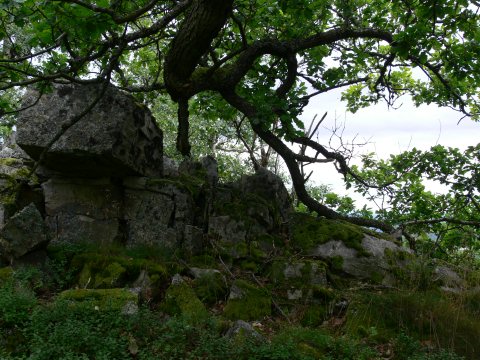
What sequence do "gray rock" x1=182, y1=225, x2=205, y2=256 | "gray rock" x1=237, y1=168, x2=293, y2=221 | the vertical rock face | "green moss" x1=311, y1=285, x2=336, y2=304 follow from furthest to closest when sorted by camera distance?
"gray rock" x1=237, y1=168, x2=293, y2=221 < "gray rock" x1=182, y1=225, x2=205, y2=256 < the vertical rock face < "green moss" x1=311, y1=285, x2=336, y2=304

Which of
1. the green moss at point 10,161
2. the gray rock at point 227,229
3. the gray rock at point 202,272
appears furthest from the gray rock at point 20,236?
the gray rock at point 227,229

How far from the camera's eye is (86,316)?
16.2ft

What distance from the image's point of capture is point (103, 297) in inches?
215

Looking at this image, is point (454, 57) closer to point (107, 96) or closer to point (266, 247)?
point (266, 247)

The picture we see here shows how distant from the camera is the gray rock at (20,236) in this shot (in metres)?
6.08

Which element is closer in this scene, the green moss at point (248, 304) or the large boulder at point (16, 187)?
the green moss at point (248, 304)

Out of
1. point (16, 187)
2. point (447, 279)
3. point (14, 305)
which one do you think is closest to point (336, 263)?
point (447, 279)

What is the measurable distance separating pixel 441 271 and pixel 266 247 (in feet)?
10.2

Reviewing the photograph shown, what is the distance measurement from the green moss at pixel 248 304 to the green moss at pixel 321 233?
1782 millimetres

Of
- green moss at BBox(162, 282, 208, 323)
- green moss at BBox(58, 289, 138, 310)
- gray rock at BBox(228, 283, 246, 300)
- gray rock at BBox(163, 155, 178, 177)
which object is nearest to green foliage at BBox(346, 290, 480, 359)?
gray rock at BBox(228, 283, 246, 300)

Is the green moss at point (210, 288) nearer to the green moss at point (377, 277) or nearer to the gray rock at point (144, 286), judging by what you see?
the gray rock at point (144, 286)

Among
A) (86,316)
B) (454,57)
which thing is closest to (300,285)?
(86,316)

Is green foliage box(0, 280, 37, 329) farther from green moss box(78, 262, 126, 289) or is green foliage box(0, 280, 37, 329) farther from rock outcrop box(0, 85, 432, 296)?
rock outcrop box(0, 85, 432, 296)

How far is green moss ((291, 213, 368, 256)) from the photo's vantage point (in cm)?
786
